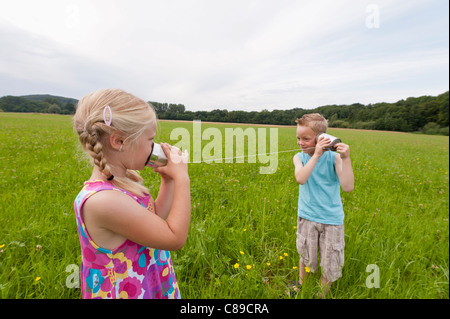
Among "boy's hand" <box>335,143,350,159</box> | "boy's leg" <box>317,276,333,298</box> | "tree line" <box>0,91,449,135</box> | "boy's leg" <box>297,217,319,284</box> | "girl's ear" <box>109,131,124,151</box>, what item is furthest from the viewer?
"tree line" <box>0,91,449,135</box>

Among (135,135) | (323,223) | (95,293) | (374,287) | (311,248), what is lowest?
(374,287)

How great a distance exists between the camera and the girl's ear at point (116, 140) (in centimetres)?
107

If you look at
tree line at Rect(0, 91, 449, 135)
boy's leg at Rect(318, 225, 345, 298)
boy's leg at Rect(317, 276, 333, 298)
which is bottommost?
boy's leg at Rect(317, 276, 333, 298)

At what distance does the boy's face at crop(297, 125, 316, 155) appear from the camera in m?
1.81

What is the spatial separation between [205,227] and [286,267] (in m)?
0.99

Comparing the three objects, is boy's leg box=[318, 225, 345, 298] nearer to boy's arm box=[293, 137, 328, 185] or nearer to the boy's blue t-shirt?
the boy's blue t-shirt

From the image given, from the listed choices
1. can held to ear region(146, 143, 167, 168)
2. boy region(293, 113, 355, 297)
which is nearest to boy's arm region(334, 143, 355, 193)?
boy region(293, 113, 355, 297)

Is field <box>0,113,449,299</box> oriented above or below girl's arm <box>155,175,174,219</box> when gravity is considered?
below

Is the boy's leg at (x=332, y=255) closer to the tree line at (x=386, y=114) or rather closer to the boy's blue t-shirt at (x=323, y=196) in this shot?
the boy's blue t-shirt at (x=323, y=196)

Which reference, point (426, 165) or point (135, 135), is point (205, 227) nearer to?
point (135, 135)

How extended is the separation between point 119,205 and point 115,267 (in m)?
0.42

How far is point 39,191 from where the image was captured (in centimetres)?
330

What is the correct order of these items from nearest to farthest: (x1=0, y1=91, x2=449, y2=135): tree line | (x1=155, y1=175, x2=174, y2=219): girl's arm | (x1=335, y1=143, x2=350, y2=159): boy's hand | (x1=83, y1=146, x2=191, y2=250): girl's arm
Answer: (x1=83, y1=146, x2=191, y2=250): girl's arm, (x1=155, y1=175, x2=174, y2=219): girl's arm, (x1=335, y1=143, x2=350, y2=159): boy's hand, (x1=0, y1=91, x2=449, y2=135): tree line

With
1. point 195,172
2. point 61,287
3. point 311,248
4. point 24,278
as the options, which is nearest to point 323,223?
point 311,248
